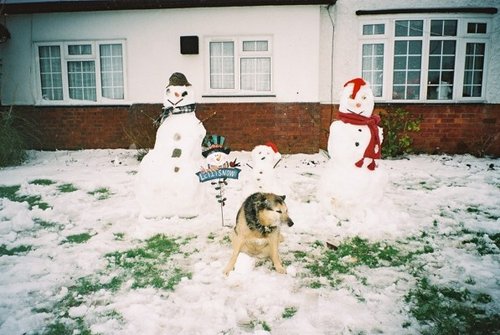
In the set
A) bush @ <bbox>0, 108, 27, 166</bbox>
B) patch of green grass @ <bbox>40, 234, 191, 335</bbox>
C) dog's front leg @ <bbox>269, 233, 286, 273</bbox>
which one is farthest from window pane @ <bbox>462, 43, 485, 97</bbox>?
bush @ <bbox>0, 108, 27, 166</bbox>

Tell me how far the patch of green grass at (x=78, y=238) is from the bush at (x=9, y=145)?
17.3ft

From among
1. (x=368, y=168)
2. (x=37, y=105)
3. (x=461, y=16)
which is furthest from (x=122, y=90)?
(x=461, y=16)

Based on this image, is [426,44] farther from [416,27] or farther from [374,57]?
Answer: [374,57]

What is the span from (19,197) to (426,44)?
9608mm

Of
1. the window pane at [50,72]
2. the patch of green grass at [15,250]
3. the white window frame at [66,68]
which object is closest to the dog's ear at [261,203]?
the patch of green grass at [15,250]

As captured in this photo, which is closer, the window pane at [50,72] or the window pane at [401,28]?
the window pane at [401,28]

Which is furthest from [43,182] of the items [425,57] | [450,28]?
[450,28]

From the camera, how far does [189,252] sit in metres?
4.06

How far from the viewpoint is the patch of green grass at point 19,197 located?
225 inches

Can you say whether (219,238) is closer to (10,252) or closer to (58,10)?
(10,252)

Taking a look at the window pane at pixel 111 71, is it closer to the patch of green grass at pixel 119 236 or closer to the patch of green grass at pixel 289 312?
the patch of green grass at pixel 119 236

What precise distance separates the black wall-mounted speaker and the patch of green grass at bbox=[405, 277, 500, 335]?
25.6 feet

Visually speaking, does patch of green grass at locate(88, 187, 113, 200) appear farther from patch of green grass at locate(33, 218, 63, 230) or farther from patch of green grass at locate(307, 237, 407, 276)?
patch of green grass at locate(307, 237, 407, 276)

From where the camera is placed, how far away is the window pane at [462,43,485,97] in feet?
31.4
